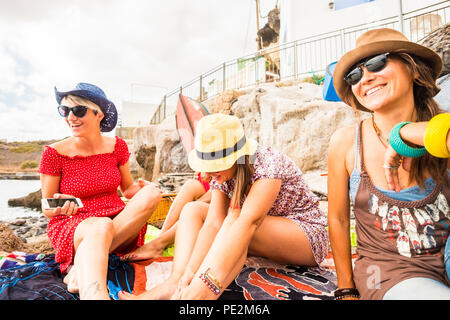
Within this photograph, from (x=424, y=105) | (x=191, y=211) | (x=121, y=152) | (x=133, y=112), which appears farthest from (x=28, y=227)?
(x=424, y=105)

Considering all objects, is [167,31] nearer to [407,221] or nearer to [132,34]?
[132,34]

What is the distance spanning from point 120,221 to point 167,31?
5.28 feet

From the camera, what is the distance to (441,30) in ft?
8.59

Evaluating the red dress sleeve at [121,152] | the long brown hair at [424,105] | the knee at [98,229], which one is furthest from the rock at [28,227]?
the long brown hair at [424,105]

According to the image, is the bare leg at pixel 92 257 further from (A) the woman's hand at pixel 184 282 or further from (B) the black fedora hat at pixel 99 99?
(B) the black fedora hat at pixel 99 99

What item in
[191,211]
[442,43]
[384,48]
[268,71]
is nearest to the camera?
[384,48]

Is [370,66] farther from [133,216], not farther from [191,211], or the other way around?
[133,216]

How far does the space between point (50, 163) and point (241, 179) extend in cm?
144

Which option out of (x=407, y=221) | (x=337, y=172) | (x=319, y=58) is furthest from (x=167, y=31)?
(x=319, y=58)

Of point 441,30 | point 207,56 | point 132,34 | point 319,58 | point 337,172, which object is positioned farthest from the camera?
point 319,58

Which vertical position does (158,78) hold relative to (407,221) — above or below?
above

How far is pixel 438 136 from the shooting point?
0.81 m

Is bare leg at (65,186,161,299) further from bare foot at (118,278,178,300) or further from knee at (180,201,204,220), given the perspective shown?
knee at (180,201,204,220)

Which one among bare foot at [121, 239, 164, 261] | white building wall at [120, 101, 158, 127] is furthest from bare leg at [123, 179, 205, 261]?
white building wall at [120, 101, 158, 127]
